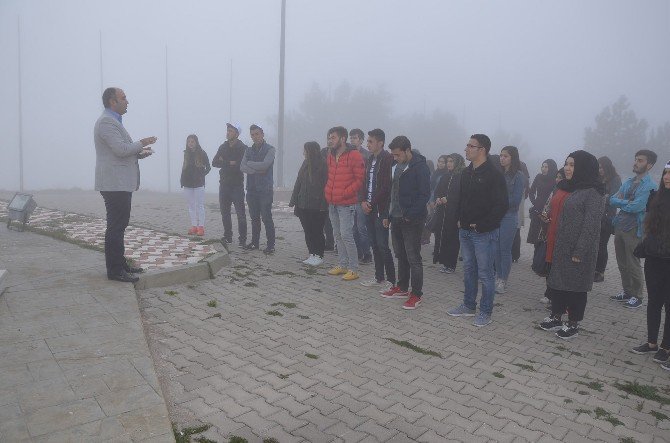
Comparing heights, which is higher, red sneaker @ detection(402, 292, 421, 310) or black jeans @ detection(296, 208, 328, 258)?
black jeans @ detection(296, 208, 328, 258)

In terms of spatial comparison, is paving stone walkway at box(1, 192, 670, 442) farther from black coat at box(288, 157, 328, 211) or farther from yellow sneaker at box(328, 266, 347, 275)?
black coat at box(288, 157, 328, 211)

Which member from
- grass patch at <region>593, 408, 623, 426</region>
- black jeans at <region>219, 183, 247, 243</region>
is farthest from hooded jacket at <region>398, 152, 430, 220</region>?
black jeans at <region>219, 183, 247, 243</region>

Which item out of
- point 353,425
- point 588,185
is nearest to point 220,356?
point 353,425

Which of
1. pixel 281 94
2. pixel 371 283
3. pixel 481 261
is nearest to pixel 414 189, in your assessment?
pixel 481 261

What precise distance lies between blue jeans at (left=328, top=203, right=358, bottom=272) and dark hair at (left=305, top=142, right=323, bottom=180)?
2.23ft

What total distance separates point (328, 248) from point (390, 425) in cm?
592

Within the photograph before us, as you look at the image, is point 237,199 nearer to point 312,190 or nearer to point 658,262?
point 312,190

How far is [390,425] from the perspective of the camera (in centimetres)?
300

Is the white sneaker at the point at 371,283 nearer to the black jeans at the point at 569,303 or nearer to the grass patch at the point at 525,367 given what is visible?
the black jeans at the point at 569,303

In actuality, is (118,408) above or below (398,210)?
below

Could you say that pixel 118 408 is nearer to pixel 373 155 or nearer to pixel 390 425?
pixel 390 425

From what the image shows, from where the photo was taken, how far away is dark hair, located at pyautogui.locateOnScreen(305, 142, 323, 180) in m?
7.21

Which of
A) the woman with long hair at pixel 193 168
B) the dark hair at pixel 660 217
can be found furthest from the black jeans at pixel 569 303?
the woman with long hair at pixel 193 168

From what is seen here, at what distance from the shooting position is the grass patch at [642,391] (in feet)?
11.8
